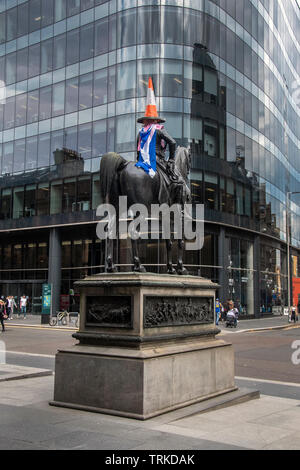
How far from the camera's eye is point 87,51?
1585 inches

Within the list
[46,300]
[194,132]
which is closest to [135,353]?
[46,300]

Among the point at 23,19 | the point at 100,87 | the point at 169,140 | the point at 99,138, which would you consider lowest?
the point at 169,140

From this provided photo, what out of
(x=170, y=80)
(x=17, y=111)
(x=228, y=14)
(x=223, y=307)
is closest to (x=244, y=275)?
(x=223, y=307)

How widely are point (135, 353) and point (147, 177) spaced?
124 inches

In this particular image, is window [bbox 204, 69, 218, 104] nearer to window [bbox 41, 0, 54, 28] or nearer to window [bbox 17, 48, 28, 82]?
window [bbox 41, 0, 54, 28]

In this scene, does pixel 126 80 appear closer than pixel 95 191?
Yes

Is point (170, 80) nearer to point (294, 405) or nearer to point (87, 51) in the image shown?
point (87, 51)

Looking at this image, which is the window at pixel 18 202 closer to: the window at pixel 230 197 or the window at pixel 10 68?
the window at pixel 10 68

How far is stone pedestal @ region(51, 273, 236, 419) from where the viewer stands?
7102 mm

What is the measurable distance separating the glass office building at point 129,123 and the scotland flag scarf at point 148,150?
24.0 m

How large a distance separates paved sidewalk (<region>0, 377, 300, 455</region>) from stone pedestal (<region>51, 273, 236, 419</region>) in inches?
10.2

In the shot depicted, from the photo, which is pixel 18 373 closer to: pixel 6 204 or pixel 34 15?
pixel 6 204

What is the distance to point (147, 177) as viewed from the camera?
873 cm

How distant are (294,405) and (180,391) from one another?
7.58 feet
